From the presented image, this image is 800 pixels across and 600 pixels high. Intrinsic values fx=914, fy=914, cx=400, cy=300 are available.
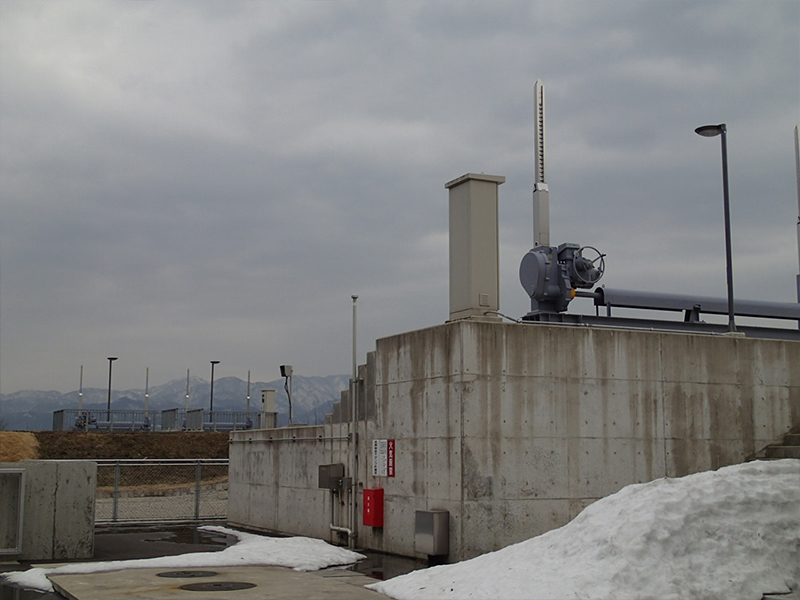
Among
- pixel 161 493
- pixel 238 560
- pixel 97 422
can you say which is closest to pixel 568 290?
pixel 238 560

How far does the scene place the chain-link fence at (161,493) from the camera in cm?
2746

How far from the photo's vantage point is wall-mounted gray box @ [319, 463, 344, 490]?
19.5m

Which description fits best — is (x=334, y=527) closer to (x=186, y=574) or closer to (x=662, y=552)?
(x=186, y=574)

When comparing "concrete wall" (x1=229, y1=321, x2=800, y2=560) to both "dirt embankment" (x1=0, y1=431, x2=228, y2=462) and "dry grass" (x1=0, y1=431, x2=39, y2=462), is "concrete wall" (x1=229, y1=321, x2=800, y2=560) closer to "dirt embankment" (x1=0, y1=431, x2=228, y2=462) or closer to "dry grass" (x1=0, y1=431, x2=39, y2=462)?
"dry grass" (x1=0, y1=431, x2=39, y2=462)

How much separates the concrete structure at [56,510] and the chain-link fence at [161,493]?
317 inches

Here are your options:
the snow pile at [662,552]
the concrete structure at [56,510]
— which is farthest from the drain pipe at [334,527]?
the snow pile at [662,552]

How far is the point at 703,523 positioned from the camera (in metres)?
11.8

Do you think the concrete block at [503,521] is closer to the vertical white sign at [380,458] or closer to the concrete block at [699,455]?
the concrete block at [699,455]

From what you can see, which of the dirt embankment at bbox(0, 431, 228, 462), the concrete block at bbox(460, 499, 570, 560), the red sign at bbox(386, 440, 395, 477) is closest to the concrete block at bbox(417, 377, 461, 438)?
the red sign at bbox(386, 440, 395, 477)

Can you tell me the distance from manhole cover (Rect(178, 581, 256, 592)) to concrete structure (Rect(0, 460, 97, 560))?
528 cm

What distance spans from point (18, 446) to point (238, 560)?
37.7m

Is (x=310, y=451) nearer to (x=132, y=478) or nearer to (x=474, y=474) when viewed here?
(x=474, y=474)

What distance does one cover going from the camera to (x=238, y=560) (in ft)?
53.4

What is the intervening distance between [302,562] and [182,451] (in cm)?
4002
